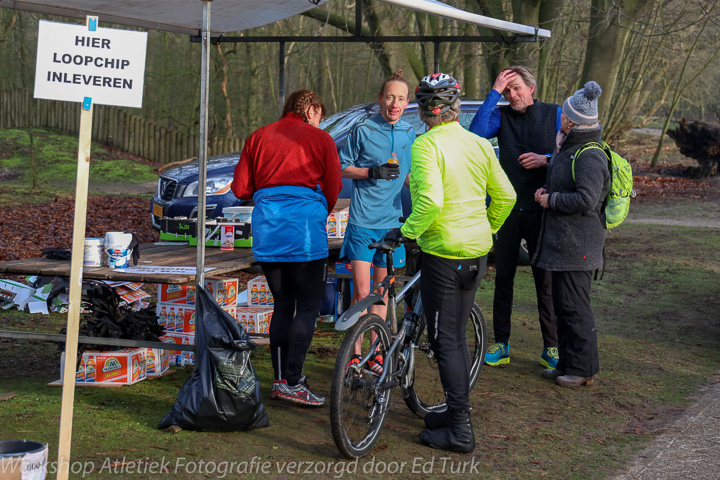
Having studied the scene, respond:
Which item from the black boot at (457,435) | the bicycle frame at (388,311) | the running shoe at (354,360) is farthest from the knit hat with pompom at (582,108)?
the running shoe at (354,360)

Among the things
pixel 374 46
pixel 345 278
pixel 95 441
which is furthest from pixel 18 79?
pixel 95 441

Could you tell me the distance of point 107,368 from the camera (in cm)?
548

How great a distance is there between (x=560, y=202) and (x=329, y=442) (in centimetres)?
233

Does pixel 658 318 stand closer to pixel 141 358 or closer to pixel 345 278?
pixel 345 278

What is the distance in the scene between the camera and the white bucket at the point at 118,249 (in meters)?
5.12

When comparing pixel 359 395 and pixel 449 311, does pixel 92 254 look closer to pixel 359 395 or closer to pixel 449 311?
pixel 359 395

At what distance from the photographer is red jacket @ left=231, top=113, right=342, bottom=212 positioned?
4.91 metres

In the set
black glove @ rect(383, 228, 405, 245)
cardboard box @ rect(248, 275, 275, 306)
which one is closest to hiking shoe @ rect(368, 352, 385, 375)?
black glove @ rect(383, 228, 405, 245)

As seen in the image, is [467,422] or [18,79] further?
[18,79]

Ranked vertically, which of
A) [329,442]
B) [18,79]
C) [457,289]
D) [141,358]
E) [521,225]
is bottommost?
[329,442]

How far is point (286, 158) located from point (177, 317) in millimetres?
1722

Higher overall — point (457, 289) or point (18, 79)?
point (18, 79)

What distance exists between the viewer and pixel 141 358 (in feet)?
18.3

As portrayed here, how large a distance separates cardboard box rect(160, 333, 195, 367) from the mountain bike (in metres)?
1.77
